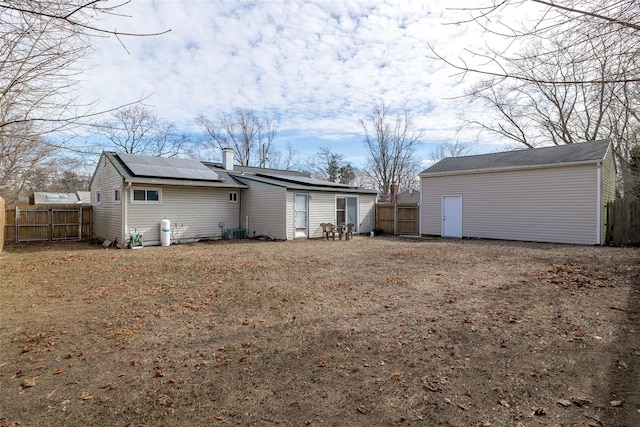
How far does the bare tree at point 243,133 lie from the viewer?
35156 mm

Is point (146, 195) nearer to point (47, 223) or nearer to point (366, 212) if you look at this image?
point (47, 223)

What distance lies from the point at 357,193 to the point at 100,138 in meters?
15.4

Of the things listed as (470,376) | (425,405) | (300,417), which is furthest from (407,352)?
(300,417)

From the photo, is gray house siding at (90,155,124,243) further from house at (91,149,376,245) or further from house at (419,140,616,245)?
house at (419,140,616,245)

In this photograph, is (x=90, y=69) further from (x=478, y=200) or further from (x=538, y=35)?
(x=478, y=200)

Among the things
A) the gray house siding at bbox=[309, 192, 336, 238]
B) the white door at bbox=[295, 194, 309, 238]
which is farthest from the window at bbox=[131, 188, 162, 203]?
the gray house siding at bbox=[309, 192, 336, 238]

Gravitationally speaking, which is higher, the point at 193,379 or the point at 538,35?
the point at 538,35

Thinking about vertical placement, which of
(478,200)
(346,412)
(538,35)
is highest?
(538,35)

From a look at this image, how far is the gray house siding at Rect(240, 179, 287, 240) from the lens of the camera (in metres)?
15.1

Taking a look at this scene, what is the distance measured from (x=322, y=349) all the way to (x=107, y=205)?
565 inches

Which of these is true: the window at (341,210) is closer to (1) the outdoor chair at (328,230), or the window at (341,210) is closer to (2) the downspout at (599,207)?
(1) the outdoor chair at (328,230)

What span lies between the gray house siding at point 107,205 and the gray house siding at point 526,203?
46.6 ft

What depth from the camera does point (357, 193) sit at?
18.3 meters

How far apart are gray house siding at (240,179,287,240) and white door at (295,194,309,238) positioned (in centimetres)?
82
